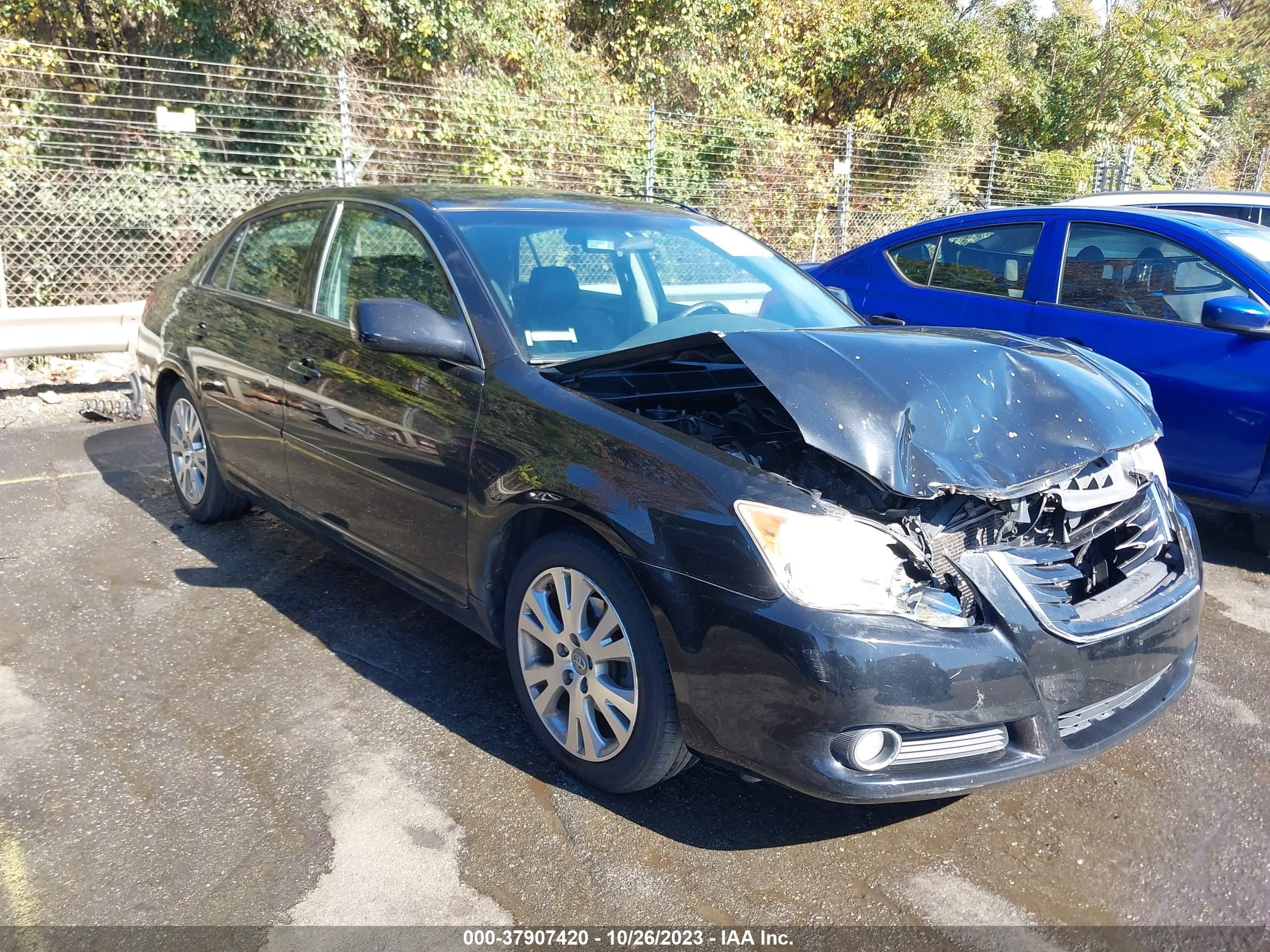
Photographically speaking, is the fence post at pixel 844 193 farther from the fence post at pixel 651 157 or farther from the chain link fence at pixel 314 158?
the fence post at pixel 651 157

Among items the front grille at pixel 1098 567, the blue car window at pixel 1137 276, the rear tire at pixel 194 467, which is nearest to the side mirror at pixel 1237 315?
the blue car window at pixel 1137 276

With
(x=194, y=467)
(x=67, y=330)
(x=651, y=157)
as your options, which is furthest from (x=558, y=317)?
(x=651, y=157)

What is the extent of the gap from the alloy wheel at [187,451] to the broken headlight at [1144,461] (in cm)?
379

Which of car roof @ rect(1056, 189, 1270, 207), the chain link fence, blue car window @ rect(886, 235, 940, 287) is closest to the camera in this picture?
blue car window @ rect(886, 235, 940, 287)

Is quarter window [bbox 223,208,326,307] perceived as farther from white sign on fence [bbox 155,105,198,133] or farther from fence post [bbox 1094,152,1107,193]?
fence post [bbox 1094,152,1107,193]

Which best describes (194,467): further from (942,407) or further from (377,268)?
(942,407)

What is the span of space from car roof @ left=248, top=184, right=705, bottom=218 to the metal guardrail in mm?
3739

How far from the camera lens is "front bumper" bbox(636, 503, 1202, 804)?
93.5 inches

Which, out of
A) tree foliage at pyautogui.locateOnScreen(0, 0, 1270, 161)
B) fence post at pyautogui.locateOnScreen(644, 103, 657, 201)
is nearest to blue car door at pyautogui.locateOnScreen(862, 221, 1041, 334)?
fence post at pyautogui.locateOnScreen(644, 103, 657, 201)

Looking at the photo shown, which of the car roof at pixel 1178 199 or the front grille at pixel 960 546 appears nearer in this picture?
the front grille at pixel 960 546

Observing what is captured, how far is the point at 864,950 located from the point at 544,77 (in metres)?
13.5

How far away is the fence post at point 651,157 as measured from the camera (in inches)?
465

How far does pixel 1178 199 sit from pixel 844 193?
20.7 ft

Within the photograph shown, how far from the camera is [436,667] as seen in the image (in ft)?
12.0
